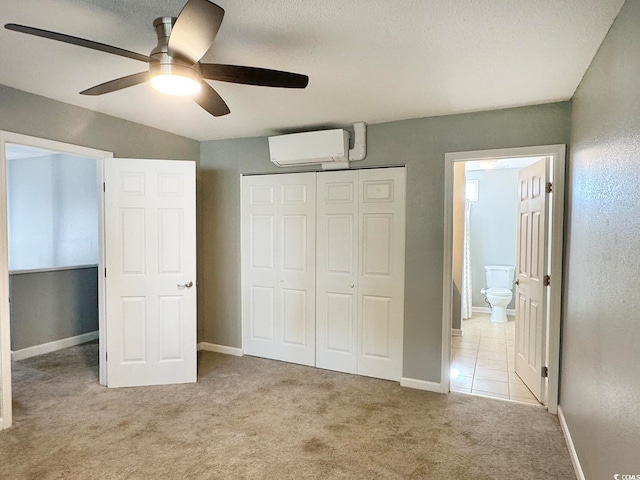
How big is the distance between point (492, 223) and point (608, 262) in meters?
4.99

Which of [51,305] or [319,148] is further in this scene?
[51,305]

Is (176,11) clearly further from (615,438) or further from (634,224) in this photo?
(615,438)

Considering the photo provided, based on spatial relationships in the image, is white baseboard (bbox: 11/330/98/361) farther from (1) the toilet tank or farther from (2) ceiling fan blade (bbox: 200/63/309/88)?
(1) the toilet tank

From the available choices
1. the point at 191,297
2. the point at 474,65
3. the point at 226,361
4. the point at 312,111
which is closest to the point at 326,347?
the point at 226,361

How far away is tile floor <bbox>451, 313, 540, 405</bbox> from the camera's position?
336 centimetres

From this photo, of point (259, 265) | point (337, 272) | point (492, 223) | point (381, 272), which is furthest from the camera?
point (492, 223)

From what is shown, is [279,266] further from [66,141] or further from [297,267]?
[66,141]

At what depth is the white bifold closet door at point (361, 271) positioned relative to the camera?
138 inches

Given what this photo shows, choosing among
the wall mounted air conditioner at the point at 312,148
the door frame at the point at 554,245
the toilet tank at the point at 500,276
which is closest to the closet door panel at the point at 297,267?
the wall mounted air conditioner at the point at 312,148

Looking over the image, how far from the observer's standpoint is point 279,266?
160 inches

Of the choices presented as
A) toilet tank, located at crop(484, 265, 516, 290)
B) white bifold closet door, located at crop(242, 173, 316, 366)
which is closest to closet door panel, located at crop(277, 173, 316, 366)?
white bifold closet door, located at crop(242, 173, 316, 366)

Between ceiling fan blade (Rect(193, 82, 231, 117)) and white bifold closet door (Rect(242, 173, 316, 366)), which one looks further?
white bifold closet door (Rect(242, 173, 316, 366))

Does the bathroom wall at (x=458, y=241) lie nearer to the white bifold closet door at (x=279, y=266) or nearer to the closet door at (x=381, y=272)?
the closet door at (x=381, y=272)

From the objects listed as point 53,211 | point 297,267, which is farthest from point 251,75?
point 53,211
